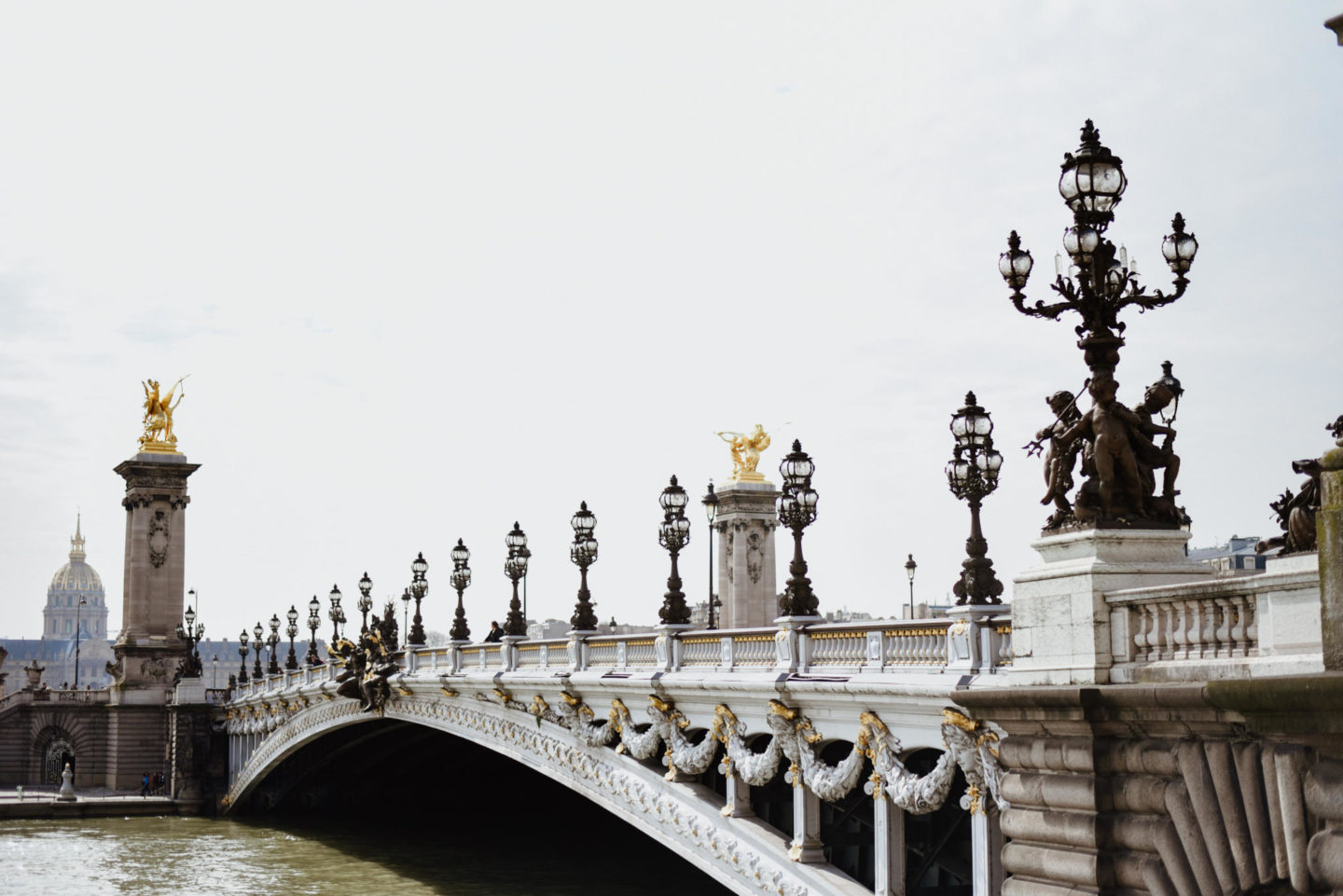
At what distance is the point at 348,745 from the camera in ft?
196

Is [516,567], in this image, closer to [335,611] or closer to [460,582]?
[460,582]

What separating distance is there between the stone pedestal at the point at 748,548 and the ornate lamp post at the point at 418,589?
29.4 meters

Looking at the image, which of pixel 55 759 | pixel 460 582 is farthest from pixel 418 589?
pixel 55 759

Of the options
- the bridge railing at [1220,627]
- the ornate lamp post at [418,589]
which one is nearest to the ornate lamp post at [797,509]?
the bridge railing at [1220,627]

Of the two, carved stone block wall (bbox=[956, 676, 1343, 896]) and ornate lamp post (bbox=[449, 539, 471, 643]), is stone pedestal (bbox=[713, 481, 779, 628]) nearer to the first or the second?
ornate lamp post (bbox=[449, 539, 471, 643])

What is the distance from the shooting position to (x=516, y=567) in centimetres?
3491

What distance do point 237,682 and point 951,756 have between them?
219 ft

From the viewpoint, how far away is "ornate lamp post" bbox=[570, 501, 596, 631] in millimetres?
30641

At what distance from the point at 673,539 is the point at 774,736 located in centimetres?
601

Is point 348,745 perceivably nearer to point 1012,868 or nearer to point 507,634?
point 507,634

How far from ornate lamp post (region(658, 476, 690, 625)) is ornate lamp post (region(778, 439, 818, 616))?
Answer: 400cm

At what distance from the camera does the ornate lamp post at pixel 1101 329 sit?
14.1 m

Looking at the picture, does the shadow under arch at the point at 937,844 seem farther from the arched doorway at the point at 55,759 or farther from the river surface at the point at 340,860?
the arched doorway at the point at 55,759

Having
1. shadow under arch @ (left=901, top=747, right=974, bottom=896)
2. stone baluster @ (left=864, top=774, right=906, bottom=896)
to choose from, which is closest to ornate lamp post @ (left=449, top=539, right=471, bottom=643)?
shadow under arch @ (left=901, top=747, right=974, bottom=896)
